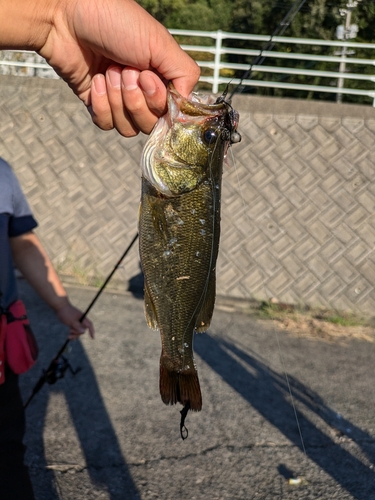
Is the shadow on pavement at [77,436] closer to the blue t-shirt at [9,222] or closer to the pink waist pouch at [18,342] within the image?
the pink waist pouch at [18,342]

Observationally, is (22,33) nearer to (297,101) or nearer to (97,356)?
(97,356)

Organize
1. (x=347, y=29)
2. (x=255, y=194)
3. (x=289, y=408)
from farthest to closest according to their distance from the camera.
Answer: (x=347, y=29) < (x=255, y=194) < (x=289, y=408)

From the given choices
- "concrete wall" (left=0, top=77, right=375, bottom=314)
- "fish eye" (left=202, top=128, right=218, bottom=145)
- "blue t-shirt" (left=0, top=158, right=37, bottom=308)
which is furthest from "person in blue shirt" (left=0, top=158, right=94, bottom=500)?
"concrete wall" (left=0, top=77, right=375, bottom=314)

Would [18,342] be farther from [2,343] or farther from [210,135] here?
[210,135]

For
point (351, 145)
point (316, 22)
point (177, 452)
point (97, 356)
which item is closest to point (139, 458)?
point (177, 452)

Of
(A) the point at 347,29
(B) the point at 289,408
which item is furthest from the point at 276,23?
(B) the point at 289,408

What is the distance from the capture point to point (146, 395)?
18.1 ft

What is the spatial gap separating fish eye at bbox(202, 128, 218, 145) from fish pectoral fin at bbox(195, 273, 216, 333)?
1.46 ft

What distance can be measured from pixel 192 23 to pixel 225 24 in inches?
32.5

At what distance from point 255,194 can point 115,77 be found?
6.78 meters

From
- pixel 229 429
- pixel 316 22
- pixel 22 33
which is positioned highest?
pixel 22 33

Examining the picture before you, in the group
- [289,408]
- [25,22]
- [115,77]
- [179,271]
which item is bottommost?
[289,408]

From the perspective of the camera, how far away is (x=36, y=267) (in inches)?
135

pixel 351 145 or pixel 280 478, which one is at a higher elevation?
pixel 351 145
